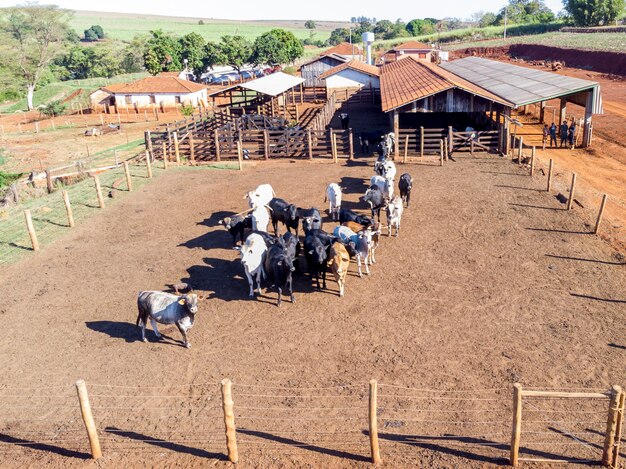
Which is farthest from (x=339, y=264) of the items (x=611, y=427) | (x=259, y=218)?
(x=611, y=427)

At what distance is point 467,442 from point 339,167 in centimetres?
1739

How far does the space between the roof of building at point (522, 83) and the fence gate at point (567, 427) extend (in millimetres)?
18658

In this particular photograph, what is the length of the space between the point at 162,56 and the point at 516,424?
65.8 meters

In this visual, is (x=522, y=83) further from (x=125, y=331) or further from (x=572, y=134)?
(x=125, y=331)

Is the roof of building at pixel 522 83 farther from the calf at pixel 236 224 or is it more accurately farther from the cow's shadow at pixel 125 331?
the cow's shadow at pixel 125 331

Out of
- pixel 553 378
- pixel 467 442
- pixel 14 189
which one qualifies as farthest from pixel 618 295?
pixel 14 189

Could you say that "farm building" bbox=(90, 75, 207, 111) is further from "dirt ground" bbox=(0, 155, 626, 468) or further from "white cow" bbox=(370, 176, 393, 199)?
"white cow" bbox=(370, 176, 393, 199)

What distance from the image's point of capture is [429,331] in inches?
431

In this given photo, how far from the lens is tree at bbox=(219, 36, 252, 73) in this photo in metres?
69.4

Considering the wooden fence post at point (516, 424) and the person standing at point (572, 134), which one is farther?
the person standing at point (572, 134)

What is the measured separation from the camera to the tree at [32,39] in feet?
193

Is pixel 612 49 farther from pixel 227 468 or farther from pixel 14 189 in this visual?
pixel 227 468

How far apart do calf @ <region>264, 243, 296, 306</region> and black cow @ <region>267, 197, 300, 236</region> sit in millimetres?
2822

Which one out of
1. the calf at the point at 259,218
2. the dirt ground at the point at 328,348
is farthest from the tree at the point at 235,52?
the calf at the point at 259,218
